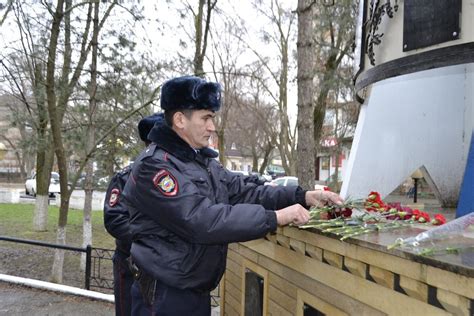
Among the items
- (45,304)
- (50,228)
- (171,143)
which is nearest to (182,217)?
(171,143)

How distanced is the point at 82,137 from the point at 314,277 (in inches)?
336

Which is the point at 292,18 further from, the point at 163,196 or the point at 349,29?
the point at 163,196

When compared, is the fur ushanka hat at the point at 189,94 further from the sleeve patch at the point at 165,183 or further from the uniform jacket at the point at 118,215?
the uniform jacket at the point at 118,215

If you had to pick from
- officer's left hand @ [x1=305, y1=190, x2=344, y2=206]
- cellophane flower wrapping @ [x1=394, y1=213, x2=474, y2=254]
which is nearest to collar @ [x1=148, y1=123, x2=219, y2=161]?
officer's left hand @ [x1=305, y1=190, x2=344, y2=206]

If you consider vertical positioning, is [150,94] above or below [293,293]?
above

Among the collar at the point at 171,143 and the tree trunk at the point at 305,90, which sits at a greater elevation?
the tree trunk at the point at 305,90

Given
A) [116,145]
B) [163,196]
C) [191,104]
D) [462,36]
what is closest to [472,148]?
[462,36]

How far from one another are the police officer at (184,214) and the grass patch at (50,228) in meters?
9.73

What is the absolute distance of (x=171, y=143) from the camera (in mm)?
2379

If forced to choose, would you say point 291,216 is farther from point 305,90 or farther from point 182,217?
point 305,90

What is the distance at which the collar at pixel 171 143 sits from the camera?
237cm

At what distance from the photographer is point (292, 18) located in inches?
704

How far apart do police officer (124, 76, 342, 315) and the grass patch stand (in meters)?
9.73

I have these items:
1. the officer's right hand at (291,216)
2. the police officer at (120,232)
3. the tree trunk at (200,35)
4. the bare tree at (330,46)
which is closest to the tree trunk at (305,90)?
the police officer at (120,232)
